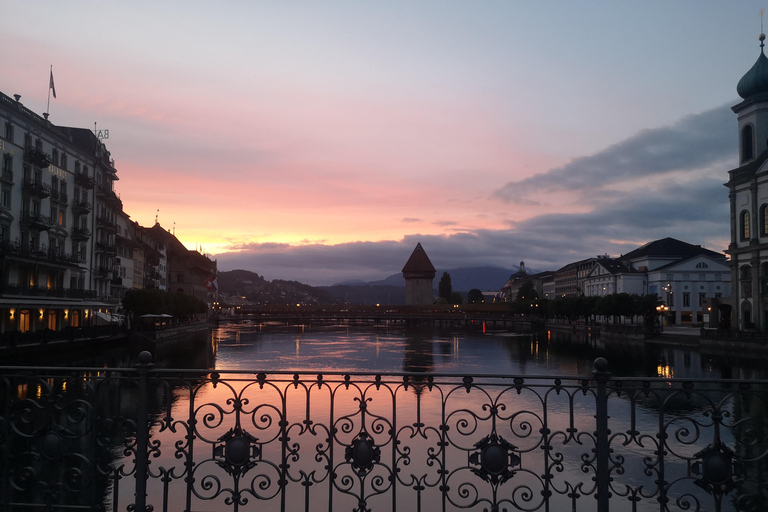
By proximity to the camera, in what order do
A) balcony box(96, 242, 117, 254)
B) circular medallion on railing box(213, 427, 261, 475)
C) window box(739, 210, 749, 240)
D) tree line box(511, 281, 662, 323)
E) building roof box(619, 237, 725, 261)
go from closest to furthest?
circular medallion on railing box(213, 427, 261, 475) < window box(739, 210, 749, 240) < balcony box(96, 242, 117, 254) < tree line box(511, 281, 662, 323) < building roof box(619, 237, 725, 261)

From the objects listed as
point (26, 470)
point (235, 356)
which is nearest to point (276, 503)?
point (26, 470)

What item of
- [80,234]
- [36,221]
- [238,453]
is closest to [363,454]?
[238,453]

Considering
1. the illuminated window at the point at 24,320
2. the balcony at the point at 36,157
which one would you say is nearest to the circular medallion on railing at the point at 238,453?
the illuminated window at the point at 24,320

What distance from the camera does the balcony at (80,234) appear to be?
5241 centimetres

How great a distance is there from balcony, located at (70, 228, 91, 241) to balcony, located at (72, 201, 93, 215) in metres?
1.57

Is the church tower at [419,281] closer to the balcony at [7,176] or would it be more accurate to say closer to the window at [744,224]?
the window at [744,224]

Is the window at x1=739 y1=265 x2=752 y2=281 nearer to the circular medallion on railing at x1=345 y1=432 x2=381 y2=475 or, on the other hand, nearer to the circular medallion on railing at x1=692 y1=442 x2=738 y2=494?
the circular medallion on railing at x1=692 y1=442 x2=738 y2=494

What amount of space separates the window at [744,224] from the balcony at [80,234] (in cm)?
5723

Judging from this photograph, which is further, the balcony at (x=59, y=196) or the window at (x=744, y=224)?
the window at (x=744, y=224)

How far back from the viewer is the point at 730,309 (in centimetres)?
6009

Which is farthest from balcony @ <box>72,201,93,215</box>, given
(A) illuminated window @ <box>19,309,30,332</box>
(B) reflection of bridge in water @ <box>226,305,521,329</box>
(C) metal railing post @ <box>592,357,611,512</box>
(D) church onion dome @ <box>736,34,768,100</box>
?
(B) reflection of bridge in water @ <box>226,305,521,329</box>

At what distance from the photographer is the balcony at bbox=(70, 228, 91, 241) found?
52.4 m

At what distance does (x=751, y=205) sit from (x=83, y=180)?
2254 inches

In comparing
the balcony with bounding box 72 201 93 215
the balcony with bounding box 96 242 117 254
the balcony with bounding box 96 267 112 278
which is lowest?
the balcony with bounding box 96 267 112 278
